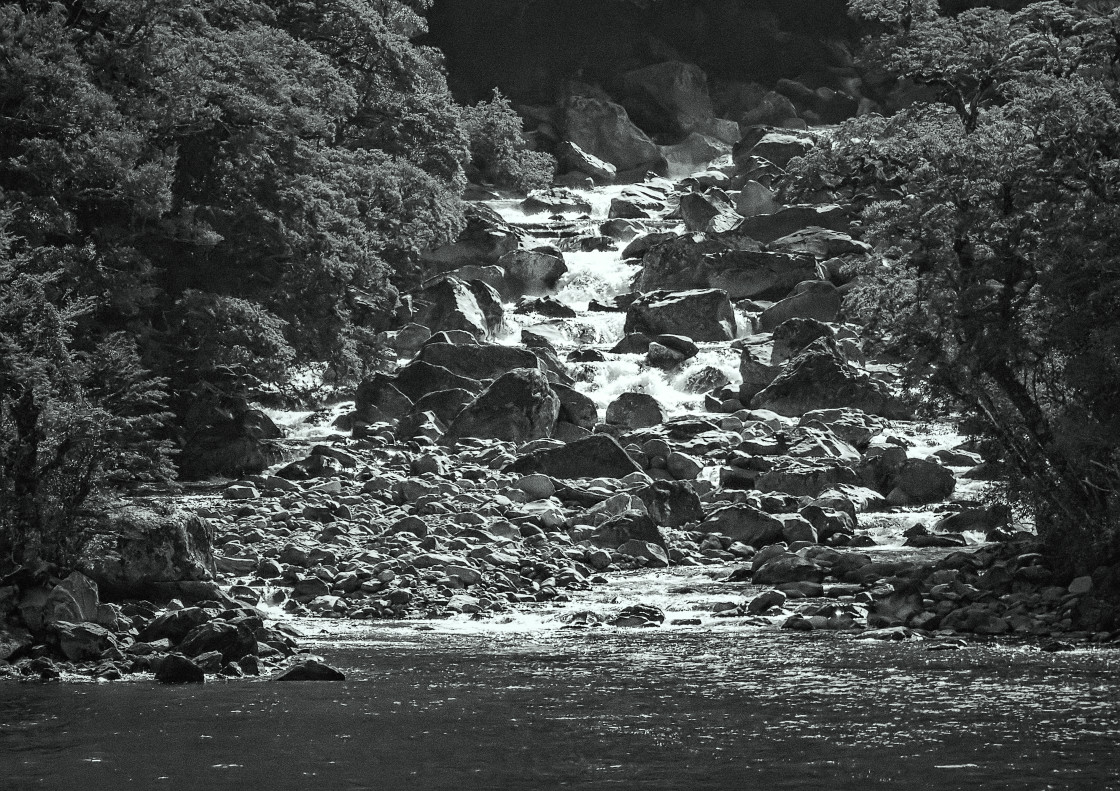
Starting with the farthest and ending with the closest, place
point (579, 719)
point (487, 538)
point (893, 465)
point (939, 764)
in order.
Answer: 1. point (893, 465)
2. point (487, 538)
3. point (579, 719)
4. point (939, 764)

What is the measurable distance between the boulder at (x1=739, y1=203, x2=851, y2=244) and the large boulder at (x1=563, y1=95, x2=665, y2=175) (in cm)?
2380

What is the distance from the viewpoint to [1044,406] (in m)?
14.2

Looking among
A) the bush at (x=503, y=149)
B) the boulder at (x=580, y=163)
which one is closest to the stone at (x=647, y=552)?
the bush at (x=503, y=149)

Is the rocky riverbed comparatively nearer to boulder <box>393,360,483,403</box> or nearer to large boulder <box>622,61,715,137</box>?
boulder <box>393,360,483,403</box>

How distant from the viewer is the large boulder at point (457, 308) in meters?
38.5

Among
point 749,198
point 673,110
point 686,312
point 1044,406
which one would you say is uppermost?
point 673,110

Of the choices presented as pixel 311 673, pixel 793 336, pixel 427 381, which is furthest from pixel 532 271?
pixel 311 673

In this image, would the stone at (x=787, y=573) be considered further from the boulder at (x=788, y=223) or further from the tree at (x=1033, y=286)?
the boulder at (x=788, y=223)

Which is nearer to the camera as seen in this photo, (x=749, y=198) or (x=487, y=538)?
(x=487, y=538)

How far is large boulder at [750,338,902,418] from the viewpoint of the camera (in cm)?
3111

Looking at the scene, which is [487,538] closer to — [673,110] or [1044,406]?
[1044,406]

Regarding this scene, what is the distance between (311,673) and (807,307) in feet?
104

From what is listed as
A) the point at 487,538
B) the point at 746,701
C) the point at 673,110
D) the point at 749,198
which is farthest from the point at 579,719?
the point at 673,110

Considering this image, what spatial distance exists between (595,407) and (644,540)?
11890 mm
